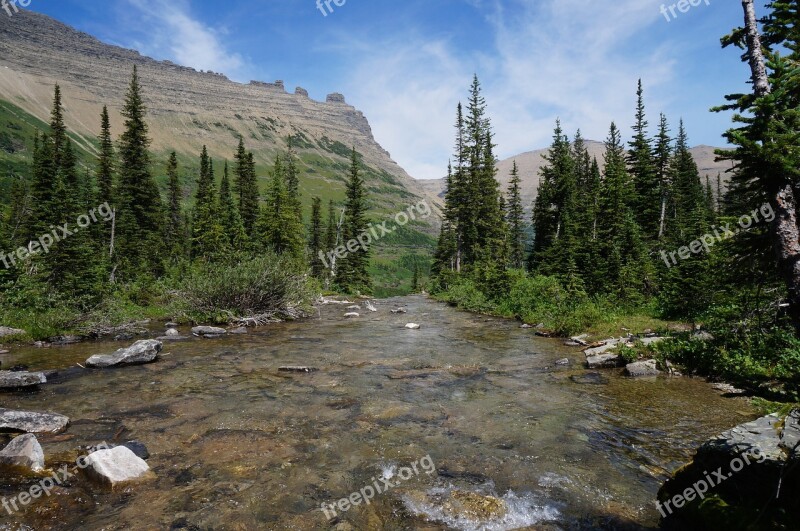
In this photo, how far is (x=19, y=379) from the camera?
10.6m

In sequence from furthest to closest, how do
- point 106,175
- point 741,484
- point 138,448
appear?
point 106,175
point 138,448
point 741,484

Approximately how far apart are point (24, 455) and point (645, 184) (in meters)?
61.1

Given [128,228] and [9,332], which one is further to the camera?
[128,228]

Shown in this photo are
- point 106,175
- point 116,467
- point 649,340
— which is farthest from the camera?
point 106,175

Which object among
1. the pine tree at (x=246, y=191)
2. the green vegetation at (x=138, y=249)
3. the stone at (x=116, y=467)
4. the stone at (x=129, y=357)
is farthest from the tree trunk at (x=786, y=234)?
the pine tree at (x=246, y=191)

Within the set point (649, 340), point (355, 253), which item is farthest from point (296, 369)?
point (355, 253)

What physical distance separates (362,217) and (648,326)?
5100 cm

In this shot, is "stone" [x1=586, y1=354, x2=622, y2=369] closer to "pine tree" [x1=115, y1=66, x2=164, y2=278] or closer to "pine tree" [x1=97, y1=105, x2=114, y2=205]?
"pine tree" [x1=115, y1=66, x2=164, y2=278]

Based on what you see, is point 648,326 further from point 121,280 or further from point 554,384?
point 121,280

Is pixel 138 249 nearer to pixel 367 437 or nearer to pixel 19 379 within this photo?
pixel 19 379

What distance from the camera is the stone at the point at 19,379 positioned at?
1042 centimetres

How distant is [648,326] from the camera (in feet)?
62.1

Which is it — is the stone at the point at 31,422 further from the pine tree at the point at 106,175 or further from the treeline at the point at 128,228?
the pine tree at the point at 106,175

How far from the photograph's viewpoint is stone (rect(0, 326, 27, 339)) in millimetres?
16039
